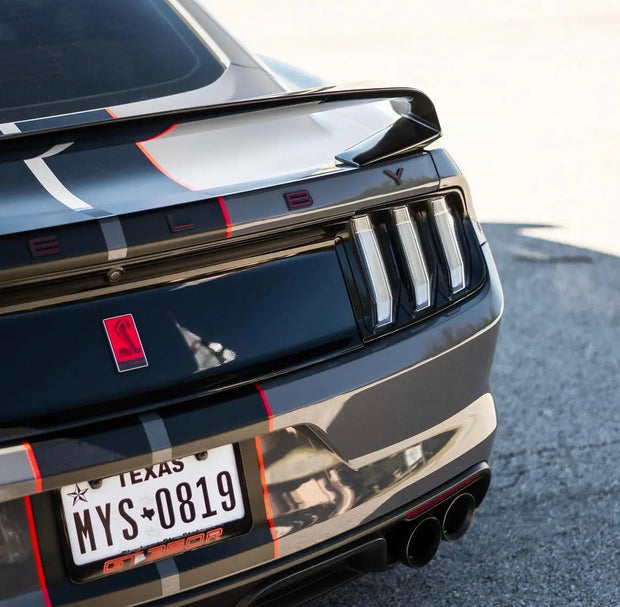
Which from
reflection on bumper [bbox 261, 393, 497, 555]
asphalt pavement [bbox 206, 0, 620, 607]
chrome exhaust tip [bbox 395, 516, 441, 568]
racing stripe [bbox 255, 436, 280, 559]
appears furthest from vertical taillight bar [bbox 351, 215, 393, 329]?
asphalt pavement [bbox 206, 0, 620, 607]

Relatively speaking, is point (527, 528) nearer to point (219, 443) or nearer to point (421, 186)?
point (421, 186)

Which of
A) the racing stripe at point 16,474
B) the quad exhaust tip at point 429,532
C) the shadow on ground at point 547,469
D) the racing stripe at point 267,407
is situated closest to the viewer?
the racing stripe at point 16,474

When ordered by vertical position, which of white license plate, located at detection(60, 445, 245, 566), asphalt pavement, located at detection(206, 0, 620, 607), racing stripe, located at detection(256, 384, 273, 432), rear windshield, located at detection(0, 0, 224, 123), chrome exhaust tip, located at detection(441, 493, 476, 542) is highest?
rear windshield, located at detection(0, 0, 224, 123)

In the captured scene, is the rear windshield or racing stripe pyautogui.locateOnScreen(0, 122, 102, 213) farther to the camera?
the rear windshield

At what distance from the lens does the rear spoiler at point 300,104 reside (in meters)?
1.97

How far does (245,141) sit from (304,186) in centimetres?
21

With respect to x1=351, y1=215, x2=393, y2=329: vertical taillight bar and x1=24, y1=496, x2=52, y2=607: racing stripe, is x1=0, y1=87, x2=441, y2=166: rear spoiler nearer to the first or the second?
x1=351, y1=215, x2=393, y2=329: vertical taillight bar

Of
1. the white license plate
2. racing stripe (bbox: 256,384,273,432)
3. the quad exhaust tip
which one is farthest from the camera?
the quad exhaust tip

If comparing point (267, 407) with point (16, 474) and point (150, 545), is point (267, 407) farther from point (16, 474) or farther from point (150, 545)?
point (16, 474)

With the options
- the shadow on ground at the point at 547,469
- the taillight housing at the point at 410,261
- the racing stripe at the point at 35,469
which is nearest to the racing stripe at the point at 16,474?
the racing stripe at the point at 35,469

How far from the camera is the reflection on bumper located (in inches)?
76.1

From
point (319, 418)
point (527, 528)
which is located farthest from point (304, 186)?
point (527, 528)

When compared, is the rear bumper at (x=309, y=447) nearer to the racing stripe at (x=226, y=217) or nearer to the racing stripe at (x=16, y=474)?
the racing stripe at (x=16, y=474)

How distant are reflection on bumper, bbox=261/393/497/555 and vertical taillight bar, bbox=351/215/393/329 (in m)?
0.26
